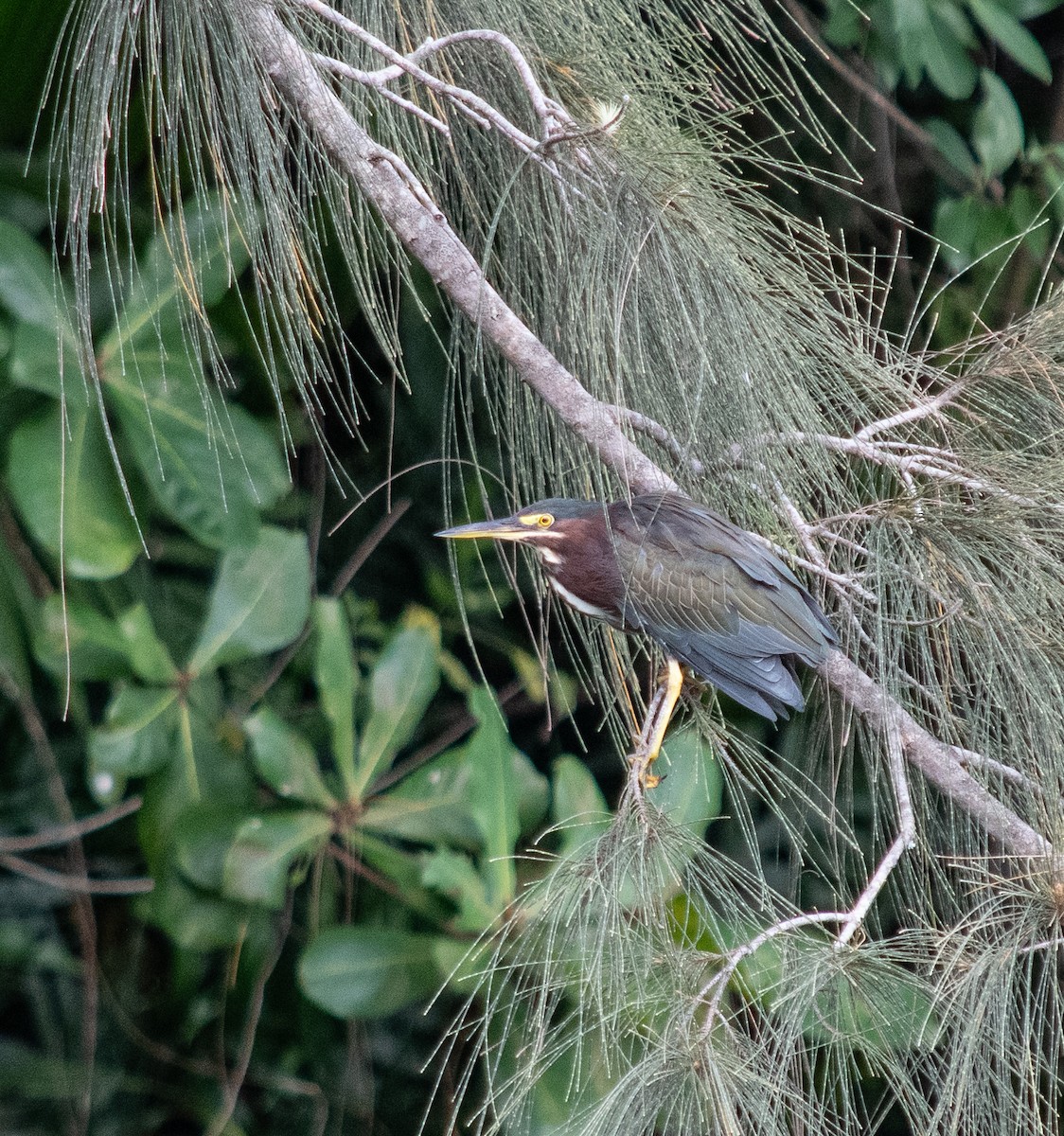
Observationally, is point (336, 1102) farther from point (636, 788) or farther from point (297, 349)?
point (297, 349)

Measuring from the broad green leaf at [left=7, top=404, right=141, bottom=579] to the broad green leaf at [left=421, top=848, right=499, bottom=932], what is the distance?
50 centimetres

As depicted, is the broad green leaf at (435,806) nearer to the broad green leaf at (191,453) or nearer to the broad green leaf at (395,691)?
the broad green leaf at (395,691)

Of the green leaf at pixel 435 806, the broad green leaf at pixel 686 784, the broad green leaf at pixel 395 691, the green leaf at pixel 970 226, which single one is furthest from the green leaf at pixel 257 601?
the green leaf at pixel 970 226

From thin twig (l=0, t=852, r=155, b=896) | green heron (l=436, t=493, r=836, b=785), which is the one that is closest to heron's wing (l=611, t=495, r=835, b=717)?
green heron (l=436, t=493, r=836, b=785)

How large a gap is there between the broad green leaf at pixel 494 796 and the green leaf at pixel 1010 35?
1.08 metres

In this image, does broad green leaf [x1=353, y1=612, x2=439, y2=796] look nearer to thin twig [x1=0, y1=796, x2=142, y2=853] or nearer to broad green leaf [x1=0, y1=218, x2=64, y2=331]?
thin twig [x1=0, y1=796, x2=142, y2=853]

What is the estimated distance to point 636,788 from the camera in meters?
0.84

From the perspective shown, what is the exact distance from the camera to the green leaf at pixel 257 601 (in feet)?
4.54

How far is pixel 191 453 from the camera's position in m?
1.27

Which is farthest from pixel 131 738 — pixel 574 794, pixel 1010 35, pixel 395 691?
pixel 1010 35

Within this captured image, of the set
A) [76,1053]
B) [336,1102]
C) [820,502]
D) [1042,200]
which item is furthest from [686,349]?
[76,1053]

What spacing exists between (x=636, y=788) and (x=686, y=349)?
351 mm

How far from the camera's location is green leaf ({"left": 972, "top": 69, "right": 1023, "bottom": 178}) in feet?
5.00

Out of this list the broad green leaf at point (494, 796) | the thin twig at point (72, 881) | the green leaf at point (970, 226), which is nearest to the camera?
the broad green leaf at point (494, 796)
